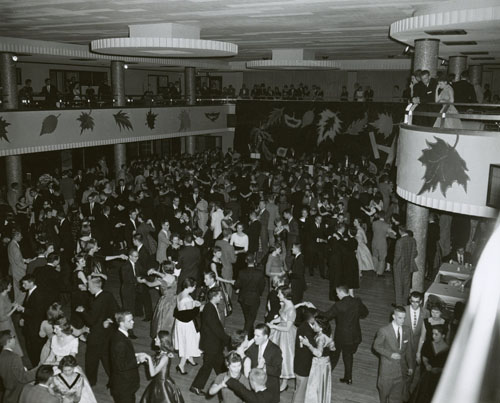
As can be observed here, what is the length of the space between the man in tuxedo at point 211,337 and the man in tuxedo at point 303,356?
102 centimetres

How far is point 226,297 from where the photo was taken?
8336mm

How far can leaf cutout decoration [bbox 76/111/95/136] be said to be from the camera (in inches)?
642

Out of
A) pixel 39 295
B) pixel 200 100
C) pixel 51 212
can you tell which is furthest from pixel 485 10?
pixel 200 100

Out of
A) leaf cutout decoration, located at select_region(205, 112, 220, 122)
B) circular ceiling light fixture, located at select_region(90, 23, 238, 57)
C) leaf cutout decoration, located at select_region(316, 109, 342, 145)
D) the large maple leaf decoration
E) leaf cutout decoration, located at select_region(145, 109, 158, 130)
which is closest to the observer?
the large maple leaf decoration

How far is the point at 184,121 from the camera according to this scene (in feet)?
70.8

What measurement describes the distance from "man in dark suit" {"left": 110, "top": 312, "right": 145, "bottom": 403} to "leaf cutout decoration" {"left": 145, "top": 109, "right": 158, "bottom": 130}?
48.5 feet

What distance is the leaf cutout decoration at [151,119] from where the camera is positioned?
63.5 ft

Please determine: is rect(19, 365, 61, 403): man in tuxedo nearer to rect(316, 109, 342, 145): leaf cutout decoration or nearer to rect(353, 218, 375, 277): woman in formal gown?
rect(353, 218, 375, 277): woman in formal gown

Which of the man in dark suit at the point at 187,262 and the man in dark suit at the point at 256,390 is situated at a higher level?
the man in dark suit at the point at 256,390

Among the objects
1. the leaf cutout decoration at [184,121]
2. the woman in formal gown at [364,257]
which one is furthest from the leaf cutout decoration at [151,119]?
the woman in formal gown at [364,257]

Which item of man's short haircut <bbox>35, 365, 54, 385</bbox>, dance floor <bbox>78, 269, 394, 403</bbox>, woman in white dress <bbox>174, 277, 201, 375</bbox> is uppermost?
man's short haircut <bbox>35, 365, 54, 385</bbox>

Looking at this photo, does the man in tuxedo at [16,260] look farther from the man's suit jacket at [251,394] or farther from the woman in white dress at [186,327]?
the man's suit jacket at [251,394]

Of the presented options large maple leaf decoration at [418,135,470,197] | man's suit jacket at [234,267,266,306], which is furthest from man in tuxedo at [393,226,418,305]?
man's suit jacket at [234,267,266,306]

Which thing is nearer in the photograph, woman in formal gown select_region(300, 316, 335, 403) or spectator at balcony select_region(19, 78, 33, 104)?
woman in formal gown select_region(300, 316, 335, 403)
